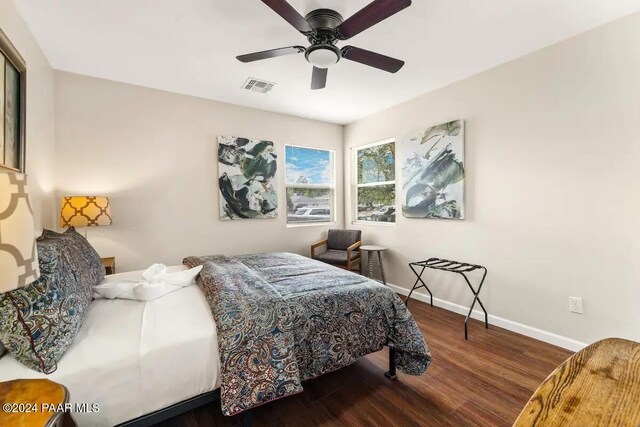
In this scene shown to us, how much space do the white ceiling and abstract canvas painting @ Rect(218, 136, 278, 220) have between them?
760 mm

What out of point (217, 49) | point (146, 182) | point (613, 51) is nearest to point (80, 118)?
point (146, 182)

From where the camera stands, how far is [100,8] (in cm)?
197

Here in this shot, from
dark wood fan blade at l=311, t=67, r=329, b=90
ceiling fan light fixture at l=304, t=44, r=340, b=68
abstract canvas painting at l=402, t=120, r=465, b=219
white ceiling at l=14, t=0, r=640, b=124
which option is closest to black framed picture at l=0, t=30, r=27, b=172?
white ceiling at l=14, t=0, r=640, b=124

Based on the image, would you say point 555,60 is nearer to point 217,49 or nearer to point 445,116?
point 445,116

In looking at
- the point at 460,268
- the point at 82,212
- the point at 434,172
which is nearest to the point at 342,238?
the point at 434,172

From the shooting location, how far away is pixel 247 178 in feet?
12.7

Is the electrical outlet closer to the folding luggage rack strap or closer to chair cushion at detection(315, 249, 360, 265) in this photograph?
the folding luggage rack strap

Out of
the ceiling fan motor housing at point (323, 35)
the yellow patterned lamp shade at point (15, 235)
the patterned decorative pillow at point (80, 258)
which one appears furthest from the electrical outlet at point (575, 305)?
the patterned decorative pillow at point (80, 258)

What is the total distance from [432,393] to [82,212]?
317 cm

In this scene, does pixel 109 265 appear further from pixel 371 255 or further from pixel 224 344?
pixel 371 255

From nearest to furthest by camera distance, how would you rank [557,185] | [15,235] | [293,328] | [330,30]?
[15,235], [293,328], [330,30], [557,185]

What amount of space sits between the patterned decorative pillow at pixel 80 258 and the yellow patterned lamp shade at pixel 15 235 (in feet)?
2.97

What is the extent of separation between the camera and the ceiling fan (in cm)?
161

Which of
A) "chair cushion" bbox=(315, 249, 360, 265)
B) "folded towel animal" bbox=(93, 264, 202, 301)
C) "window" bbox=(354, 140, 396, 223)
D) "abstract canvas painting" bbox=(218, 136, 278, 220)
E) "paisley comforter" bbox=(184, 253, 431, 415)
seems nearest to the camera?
"paisley comforter" bbox=(184, 253, 431, 415)
